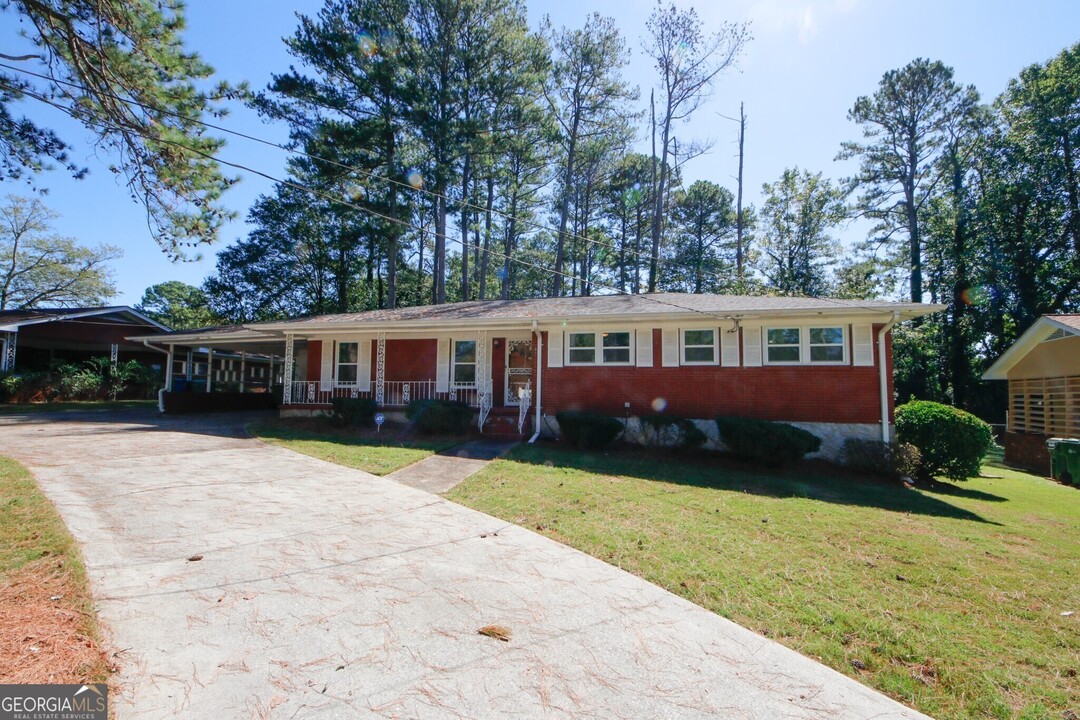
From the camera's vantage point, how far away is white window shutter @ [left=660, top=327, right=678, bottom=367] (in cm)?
1241

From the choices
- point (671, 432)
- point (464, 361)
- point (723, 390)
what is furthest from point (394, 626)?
point (464, 361)

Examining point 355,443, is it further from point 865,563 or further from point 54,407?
point 54,407

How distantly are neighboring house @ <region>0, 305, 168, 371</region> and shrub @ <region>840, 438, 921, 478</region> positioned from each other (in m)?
26.4

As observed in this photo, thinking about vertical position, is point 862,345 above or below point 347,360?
above

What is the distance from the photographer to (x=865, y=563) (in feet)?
15.2

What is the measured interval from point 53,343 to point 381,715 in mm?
28693

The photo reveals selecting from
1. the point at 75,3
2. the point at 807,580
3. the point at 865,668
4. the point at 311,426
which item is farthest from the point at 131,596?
the point at 311,426

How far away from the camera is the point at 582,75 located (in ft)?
83.3

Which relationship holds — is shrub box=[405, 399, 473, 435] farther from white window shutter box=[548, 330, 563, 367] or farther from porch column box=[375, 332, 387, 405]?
porch column box=[375, 332, 387, 405]

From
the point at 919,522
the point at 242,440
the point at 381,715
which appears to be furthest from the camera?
the point at 242,440

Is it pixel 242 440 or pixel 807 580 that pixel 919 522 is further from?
pixel 242 440

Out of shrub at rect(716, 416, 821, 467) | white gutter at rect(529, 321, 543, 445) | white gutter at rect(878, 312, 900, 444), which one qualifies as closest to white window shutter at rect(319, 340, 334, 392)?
white gutter at rect(529, 321, 543, 445)

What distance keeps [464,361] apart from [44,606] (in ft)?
39.8

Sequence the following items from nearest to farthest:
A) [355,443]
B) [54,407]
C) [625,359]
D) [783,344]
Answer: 1. [355,443]
2. [783,344]
3. [625,359]
4. [54,407]
